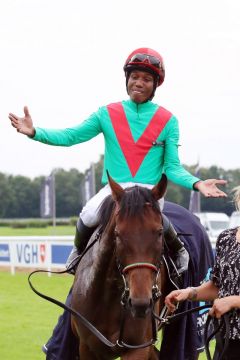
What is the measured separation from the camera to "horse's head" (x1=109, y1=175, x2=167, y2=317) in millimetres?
4562

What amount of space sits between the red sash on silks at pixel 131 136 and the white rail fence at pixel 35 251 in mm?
12369

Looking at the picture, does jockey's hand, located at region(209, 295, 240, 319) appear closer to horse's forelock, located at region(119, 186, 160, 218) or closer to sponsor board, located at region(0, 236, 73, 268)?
horse's forelock, located at region(119, 186, 160, 218)

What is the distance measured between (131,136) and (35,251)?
13.8 meters

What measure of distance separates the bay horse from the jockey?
0.93 ft

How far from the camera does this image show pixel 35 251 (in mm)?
19453

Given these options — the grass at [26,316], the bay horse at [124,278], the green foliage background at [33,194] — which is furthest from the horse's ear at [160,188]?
the green foliage background at [33,194]

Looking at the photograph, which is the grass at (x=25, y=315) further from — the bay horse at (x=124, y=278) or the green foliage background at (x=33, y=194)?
the green foliage background at (x=33, y=194)

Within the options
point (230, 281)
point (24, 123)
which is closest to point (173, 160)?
point (24, 123)

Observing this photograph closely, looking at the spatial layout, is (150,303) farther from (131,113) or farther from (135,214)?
(131,113)

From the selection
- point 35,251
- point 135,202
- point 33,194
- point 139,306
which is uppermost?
point 135,202

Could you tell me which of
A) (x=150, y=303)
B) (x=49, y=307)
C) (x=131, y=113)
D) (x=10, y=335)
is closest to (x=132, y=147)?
(x=131, y=113)

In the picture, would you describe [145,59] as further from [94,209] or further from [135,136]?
[94,209]

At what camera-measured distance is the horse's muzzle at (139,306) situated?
450 cm

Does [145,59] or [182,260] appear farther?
[182,260]
